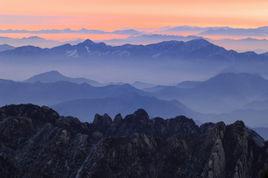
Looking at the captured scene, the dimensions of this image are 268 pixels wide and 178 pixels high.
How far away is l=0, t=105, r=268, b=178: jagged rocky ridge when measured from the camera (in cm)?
15562

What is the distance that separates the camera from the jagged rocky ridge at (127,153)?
6127 inches

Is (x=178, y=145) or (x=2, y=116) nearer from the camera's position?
(x=178, y=145)

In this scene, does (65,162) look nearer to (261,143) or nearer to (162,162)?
(162,162)

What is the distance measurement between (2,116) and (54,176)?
3528cm

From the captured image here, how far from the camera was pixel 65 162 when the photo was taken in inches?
6412

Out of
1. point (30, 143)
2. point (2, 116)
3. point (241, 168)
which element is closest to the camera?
point (241, 168)

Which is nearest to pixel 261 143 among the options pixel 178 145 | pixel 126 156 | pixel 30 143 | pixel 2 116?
pixel 178 145

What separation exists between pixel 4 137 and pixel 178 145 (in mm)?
47661

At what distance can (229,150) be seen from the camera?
160m

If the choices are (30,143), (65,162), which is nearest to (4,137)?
(30,143)

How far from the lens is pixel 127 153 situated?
527ft

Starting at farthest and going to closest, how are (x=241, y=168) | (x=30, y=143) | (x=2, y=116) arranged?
(x=2, y=116) → (x=30, y=143) → (x=241, y=168)

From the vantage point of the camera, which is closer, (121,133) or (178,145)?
(178,145)

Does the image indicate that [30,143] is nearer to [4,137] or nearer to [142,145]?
[4,137]
